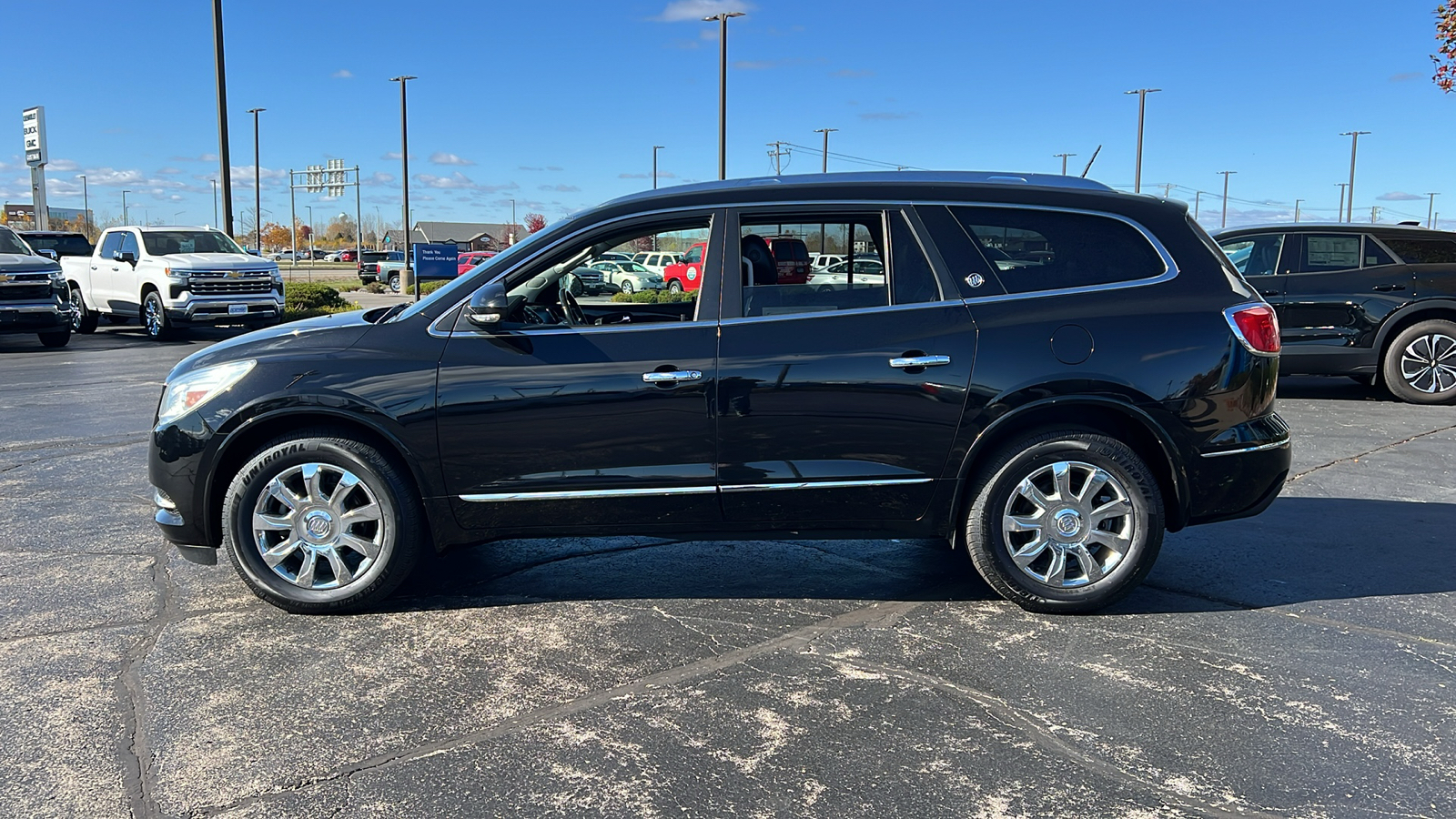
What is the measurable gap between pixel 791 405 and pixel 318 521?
198 centimetres

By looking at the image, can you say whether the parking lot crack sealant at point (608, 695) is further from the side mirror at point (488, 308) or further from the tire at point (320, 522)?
the side mirror at point (488, 308)

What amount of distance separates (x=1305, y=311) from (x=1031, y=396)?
7697 millimetres

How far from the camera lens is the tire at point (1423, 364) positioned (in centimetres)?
1073

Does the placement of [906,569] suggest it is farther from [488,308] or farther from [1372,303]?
[1372,303]

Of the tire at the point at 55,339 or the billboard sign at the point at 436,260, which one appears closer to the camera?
the tire at the point at 55,339

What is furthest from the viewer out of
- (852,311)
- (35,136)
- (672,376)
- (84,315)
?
(35,136)

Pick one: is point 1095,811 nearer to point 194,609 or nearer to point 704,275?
point 704,275

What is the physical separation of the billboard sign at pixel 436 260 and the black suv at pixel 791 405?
810 inches

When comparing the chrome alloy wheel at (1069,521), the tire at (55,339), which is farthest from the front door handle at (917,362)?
the tire at (55,339)

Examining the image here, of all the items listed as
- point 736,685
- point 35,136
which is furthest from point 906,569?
point 35,136

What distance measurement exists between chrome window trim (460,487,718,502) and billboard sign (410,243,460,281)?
820 inches

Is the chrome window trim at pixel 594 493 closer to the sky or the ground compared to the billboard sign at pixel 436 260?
closer to the ground

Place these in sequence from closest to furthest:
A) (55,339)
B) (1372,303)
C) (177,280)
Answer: (1372,303) < (55,339) < (177,280)

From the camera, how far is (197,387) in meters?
4.62
